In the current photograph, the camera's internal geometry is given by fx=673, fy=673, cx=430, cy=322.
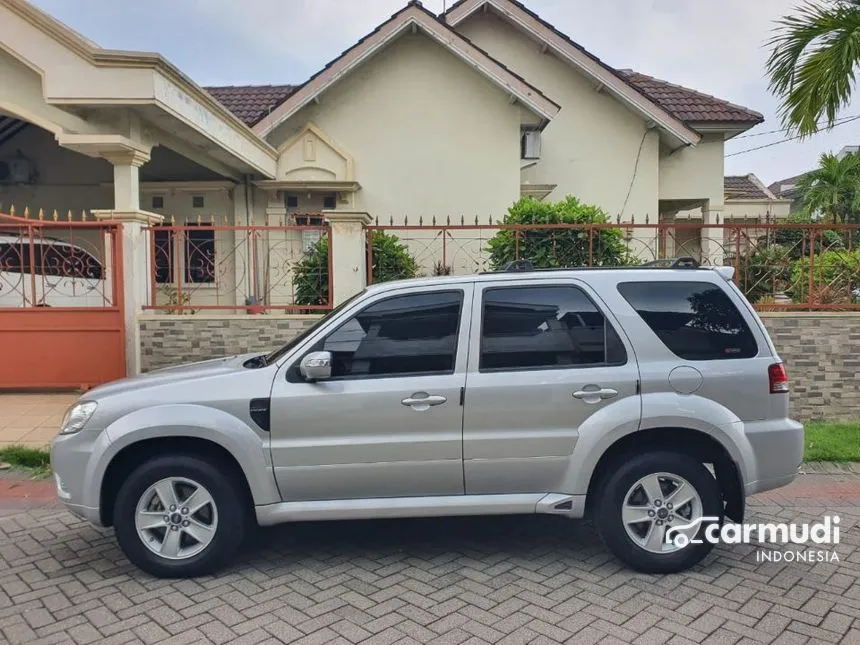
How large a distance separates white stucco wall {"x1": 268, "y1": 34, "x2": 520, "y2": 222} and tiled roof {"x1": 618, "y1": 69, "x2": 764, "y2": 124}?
2.98m

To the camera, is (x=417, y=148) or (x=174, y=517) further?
(x=417, y=148)

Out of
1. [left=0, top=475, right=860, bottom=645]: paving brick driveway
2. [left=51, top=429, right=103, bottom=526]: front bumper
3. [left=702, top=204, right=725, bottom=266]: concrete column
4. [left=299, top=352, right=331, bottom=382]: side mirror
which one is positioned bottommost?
[left=0, top=475, right=860, bottom=645]: paving brick driveway

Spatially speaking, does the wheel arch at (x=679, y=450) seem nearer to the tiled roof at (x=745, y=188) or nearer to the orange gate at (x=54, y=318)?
the orange gate at (x=54, y=318)

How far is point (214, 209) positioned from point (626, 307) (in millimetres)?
9867

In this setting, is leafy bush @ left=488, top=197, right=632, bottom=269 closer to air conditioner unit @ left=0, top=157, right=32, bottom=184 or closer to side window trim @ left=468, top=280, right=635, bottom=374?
side window trim @ left=468, top=280, right=635, bottom=374

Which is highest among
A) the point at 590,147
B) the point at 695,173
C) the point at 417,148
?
the point at 590,147

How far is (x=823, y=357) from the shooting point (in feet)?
25.3

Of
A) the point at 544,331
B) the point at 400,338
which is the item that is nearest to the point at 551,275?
the point at 544,331

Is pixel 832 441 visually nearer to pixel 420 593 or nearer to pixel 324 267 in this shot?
pixel 420 593

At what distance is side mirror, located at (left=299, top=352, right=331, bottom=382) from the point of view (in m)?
3.98

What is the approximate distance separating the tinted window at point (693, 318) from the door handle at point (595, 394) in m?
0.49

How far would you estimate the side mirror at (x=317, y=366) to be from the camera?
13.1 feet

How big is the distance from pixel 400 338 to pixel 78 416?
2016 mm

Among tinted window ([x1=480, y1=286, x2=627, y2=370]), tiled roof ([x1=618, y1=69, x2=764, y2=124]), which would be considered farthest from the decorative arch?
tinted window ([x1=480, y1=286, x2=627, y2=370])
